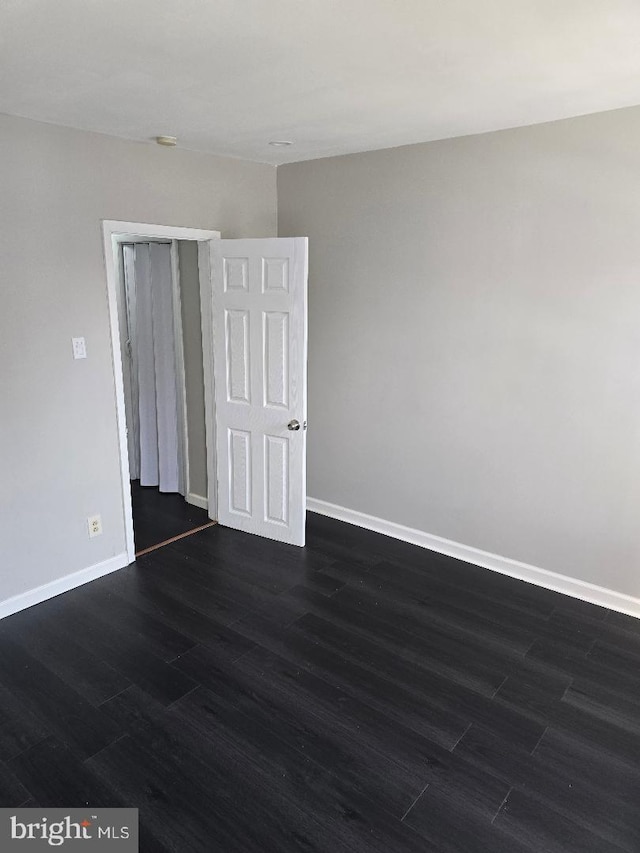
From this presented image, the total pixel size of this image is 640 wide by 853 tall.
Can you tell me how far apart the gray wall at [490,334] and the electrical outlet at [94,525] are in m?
1.68

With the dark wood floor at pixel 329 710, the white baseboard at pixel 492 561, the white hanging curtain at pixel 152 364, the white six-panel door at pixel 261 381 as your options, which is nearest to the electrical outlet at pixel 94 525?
the dark wood floor at pixel 329 710

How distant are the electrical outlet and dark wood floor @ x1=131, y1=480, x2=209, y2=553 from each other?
425 millimetres

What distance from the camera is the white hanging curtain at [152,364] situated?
171 inches

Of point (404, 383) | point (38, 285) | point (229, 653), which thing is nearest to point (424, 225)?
point (404, 383)

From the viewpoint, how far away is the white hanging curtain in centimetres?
434

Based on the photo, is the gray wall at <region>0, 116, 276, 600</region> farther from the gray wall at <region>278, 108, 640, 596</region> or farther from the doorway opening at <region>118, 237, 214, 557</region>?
the gray wall at <region>278, 108, 640, 596</region>

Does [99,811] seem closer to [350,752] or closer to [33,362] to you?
[350,752]

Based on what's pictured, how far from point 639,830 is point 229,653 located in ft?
5.60

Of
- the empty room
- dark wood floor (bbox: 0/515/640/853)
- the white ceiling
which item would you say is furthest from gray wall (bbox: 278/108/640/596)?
dark wood floor (bbox: 0/515/640/853)

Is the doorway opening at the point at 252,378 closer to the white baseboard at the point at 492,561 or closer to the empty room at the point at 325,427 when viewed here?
the empty room at the point at 325,427

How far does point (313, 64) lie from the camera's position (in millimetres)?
2039

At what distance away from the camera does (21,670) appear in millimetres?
2574

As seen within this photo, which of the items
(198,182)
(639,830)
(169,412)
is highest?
(198,182)

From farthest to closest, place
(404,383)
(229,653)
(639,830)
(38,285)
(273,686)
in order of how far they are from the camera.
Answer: (404,383) → (38,285) → (229,653) → (273,686) → (639,830)
